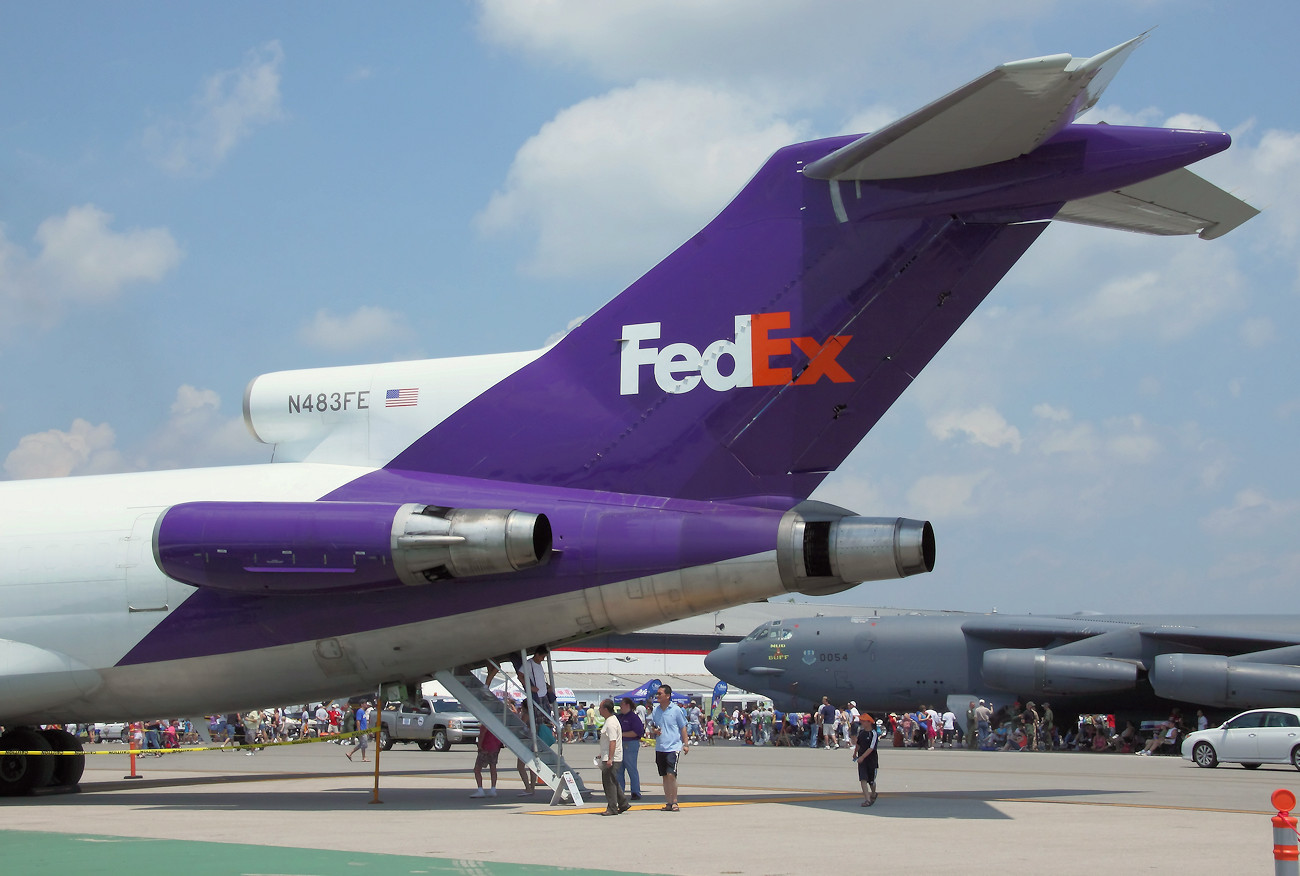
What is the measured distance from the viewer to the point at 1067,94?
1084cm

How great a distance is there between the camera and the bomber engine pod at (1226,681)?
90.7 ft

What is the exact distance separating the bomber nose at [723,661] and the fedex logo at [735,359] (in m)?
23.1

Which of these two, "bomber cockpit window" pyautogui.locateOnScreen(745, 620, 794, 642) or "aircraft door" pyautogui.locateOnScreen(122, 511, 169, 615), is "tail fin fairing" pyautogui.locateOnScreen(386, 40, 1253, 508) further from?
"bomber cockpit window" pyautogui.locateOnScreen(745, 620, 794, 642)

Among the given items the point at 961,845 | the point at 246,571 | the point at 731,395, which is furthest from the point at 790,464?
the point at 246,571

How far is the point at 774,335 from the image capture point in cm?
1359

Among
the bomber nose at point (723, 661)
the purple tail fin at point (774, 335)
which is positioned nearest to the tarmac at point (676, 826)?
the purple tail fin at point (774, 335)

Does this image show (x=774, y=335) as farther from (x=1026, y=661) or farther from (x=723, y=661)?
(x=723, y=661)

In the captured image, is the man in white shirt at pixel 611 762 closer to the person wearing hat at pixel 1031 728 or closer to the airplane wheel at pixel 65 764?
the airplane wheel at pixel 65 764

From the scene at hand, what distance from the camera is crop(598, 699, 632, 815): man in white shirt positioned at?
44.3ft

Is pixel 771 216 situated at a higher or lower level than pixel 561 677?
higher

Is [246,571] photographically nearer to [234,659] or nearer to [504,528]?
[234,659]

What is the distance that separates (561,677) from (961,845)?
6042 centimetres

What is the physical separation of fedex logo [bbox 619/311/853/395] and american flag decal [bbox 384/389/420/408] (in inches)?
102

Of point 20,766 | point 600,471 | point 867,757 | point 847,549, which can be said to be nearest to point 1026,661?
point 867,757
